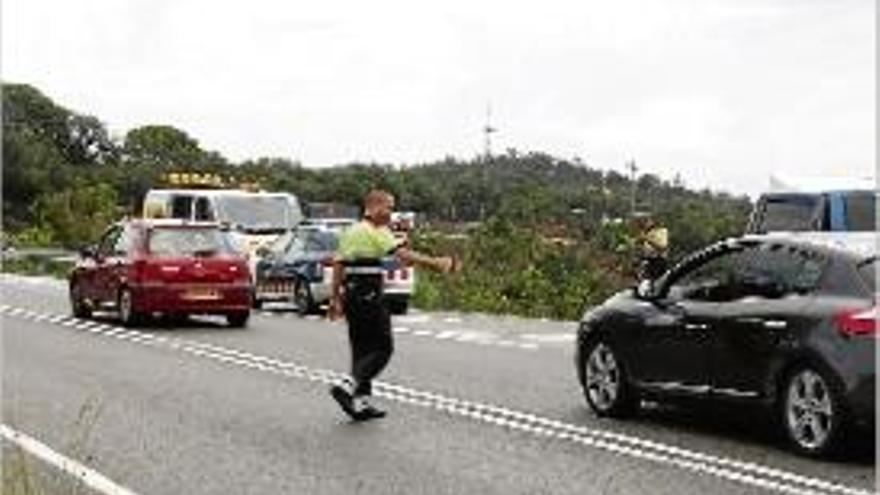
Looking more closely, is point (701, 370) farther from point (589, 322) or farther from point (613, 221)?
point (613, 221)

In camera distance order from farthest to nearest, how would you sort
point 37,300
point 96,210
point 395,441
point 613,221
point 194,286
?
point 96,210, point 613,221, point 37,300, point 194,286, point 395,441

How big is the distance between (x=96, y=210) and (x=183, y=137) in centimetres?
6441

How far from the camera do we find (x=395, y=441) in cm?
1220

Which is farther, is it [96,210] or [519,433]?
[96,210]

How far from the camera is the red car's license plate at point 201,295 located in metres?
25.8

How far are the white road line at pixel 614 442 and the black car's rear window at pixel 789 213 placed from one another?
7.56 m

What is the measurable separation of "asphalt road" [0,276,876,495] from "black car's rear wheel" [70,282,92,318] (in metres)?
6.57

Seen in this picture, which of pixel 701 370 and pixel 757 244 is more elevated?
pixel 757 244

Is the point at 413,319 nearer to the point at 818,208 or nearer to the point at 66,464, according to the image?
the point at 818,208

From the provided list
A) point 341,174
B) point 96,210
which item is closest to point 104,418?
point 96,210

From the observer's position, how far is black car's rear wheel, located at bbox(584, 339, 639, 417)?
13289 mm

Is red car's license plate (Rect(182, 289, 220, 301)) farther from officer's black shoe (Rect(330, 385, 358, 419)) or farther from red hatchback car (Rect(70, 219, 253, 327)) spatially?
officer's black shoe (Rect(330, 385, 358, 419))

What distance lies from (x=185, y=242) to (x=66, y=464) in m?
15.6

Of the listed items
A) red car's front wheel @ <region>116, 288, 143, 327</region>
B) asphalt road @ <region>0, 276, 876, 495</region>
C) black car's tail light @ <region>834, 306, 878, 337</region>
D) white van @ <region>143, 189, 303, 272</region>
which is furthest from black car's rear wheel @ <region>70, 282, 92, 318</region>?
black car's tail light @ <region>834, 306, 878, 337</region>
